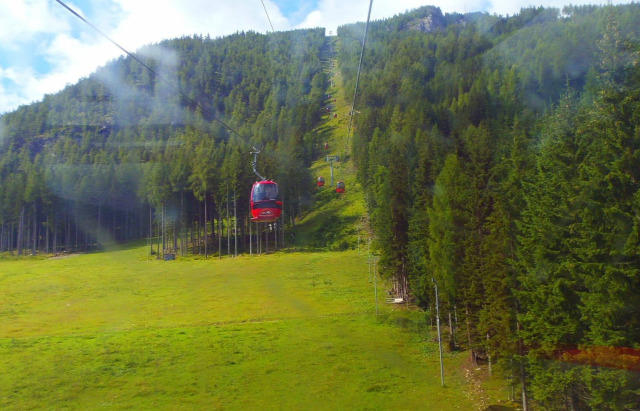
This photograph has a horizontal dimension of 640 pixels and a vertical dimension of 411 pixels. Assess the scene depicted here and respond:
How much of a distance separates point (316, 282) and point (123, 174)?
5936 cm

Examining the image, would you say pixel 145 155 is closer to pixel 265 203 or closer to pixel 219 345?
pixel 219 345

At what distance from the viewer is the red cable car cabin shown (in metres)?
28.2

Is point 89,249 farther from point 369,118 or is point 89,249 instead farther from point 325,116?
point 325,116

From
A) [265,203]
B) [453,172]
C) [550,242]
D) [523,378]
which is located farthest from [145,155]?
[550,242]

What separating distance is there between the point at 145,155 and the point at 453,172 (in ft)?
327

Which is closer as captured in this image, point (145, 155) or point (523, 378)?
point (523, 378)

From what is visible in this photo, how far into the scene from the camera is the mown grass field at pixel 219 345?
27.7 m

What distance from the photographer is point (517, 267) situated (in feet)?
78.7

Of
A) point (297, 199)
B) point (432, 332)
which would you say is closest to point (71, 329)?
point (432, 332)

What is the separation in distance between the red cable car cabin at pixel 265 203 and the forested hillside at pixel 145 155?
3.96m

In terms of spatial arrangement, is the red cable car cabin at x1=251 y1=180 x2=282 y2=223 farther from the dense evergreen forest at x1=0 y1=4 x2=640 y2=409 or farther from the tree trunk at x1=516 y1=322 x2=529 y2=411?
the tree trunk at x1=516 y1=322 x2=529 y2=411

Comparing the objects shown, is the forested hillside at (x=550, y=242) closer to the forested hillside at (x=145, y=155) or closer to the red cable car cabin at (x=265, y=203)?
the red cable car cabin at (x=265, y=203)

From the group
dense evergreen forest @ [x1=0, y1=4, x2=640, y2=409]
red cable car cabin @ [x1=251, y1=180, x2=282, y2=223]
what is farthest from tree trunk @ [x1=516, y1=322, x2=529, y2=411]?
red cable car cabin @ [x1=251, y1=180, x2=282, y2=223]

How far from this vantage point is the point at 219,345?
35.6 meters
